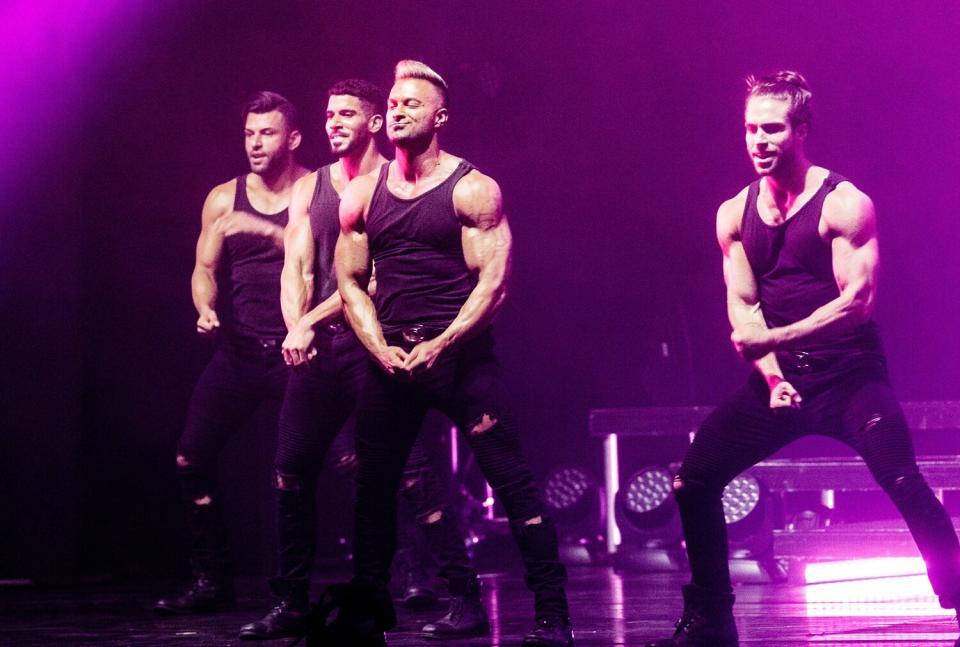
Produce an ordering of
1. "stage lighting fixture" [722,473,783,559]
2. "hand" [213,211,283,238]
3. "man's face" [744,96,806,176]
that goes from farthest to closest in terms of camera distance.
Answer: "stage lighting fixture" [722,473,783,559] → "hand" [213,211,283,238] → "man's face" [744,96,806,176]

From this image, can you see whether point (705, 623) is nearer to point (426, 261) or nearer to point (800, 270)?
point (800, 270)

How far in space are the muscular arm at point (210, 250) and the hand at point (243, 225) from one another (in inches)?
0.7

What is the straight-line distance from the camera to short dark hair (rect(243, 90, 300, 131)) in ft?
20.7

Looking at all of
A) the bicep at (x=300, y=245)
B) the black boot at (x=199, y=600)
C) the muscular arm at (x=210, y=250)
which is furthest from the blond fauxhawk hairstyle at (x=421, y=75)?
the black boot at (x=199, y=600)

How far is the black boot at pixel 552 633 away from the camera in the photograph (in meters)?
4.64

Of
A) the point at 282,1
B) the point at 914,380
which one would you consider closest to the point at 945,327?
the point at 914,380

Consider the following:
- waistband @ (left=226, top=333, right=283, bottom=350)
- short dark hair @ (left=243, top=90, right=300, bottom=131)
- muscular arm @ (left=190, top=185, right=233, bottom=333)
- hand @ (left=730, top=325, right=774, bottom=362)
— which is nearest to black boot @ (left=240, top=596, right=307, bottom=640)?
waistband @ (left=226, top=333, right=283, bottom=350)

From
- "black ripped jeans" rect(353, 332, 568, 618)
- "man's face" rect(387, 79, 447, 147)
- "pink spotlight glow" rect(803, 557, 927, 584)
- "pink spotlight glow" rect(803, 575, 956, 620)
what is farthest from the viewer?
"pink spotlight glow" rect(803, 557, 927, 584)

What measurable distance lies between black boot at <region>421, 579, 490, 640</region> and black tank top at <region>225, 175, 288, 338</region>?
1.35 metres

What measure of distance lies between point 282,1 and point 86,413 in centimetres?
254

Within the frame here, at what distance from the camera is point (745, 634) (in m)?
5.23

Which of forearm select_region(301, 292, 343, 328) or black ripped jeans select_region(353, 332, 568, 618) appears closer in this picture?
black ripped jeans select_region(353, 332, 568, 618)

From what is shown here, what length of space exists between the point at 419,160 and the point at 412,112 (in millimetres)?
156

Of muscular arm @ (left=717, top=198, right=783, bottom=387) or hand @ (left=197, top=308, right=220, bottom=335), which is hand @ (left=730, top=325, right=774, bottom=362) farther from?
hand @ (left=197, top=308, right=220, bottom=335)
